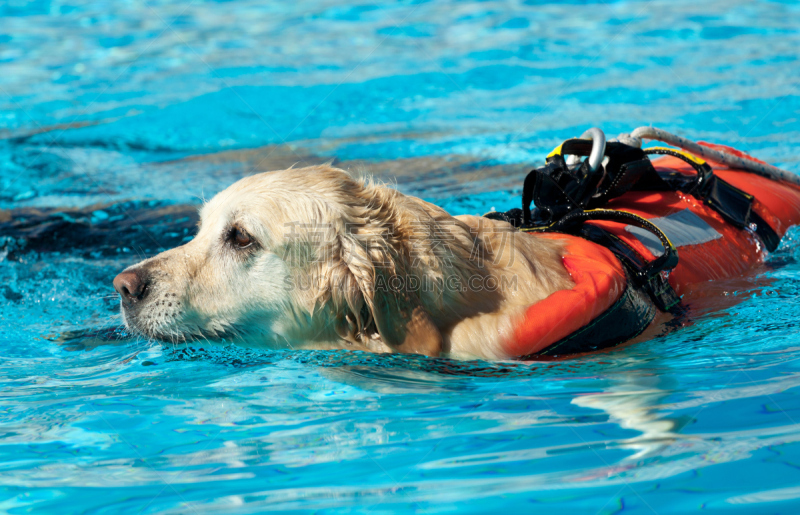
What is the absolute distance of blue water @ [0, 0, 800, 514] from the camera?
95.0 inches

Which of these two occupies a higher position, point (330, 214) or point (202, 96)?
point (202, 96)

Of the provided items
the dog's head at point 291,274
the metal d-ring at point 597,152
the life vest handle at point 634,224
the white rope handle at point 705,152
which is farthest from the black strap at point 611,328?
the white rope handle at point 705,152

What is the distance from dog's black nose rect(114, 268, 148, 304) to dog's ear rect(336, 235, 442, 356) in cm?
99

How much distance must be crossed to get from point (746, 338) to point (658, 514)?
69.2 inches

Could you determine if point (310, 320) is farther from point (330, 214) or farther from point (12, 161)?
point (12, 161)

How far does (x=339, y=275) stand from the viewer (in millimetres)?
3348

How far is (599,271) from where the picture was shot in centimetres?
342

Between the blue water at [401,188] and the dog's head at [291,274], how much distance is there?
Result: 17 centimetres

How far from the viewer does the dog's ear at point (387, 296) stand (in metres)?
3.26

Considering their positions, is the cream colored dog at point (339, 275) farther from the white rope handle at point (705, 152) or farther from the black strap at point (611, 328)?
the white rope handle at point (705, 152)

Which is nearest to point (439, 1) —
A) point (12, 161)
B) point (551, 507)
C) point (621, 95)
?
point (621, 95)

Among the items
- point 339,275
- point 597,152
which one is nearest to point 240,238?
point 339,275

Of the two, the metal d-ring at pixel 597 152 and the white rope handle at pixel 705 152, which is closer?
the metal d-ring at pixel 597 152

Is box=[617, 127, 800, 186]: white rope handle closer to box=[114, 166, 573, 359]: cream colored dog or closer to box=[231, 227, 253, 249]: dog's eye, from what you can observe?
box=[114, 166, 573, 359]: cream colored dog
